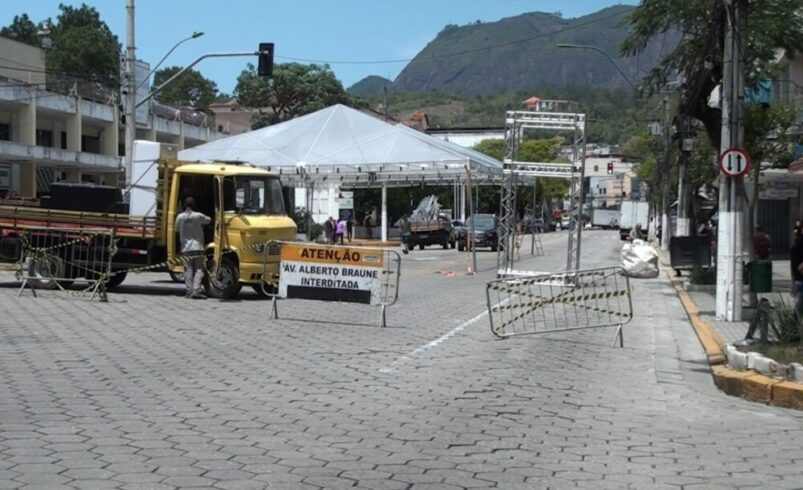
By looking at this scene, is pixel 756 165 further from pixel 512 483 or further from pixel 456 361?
pixel 512 483

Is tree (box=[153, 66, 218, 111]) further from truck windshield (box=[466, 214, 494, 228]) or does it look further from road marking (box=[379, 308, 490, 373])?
road marking (box=[379, 308, 490, 373])

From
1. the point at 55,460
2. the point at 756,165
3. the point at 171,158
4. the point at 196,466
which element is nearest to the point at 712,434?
the point at 196,466

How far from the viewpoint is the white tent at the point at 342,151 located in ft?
115

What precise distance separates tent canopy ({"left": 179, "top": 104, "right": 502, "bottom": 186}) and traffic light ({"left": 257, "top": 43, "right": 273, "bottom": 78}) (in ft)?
23.1

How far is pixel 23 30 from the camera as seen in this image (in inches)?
3497

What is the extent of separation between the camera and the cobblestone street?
6.22 metres

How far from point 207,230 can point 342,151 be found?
59.1 feet

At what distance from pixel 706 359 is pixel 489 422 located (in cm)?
589

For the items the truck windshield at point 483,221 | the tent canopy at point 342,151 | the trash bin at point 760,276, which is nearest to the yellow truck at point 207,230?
the trash bin at point 760,276

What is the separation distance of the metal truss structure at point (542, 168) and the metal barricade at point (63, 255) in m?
10.1

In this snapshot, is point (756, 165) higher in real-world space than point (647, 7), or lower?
lower

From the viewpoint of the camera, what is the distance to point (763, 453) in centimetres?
715

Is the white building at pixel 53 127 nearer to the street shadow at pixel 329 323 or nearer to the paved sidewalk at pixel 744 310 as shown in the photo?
the paved sidewalk at pixel 744 310

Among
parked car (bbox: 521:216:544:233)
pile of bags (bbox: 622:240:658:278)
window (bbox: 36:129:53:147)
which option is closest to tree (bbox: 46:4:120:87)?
window (bbox: 36:129:53:147)
